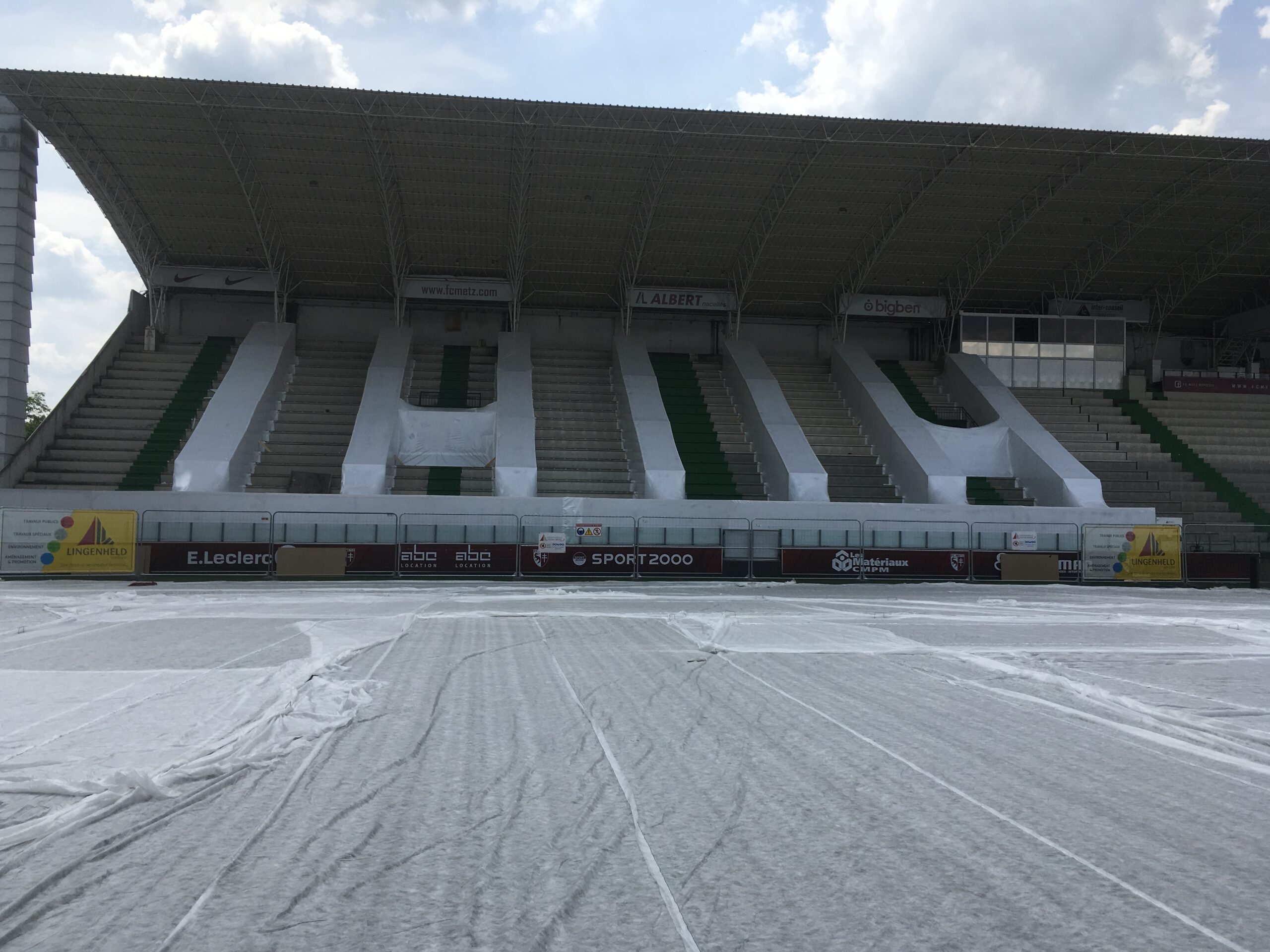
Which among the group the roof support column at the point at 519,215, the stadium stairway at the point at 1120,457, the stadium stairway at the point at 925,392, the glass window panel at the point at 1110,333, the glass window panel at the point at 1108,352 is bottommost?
the stadium stairway at the point at 1120,457

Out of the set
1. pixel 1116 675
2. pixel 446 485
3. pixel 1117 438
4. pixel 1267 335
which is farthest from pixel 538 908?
pixel 1267 335

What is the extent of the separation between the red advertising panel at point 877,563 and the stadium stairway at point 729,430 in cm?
714

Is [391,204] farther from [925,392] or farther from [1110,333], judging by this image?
[1110,333]

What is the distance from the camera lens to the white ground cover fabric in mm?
3889

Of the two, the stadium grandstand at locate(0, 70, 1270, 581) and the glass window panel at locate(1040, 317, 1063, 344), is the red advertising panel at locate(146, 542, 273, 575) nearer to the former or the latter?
the stadium grandstand at locate(0, 70, 1270, 581)

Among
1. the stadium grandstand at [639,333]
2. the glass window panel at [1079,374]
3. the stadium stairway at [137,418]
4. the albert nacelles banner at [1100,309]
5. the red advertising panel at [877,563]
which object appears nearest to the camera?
the red advertising panel at [877,563]

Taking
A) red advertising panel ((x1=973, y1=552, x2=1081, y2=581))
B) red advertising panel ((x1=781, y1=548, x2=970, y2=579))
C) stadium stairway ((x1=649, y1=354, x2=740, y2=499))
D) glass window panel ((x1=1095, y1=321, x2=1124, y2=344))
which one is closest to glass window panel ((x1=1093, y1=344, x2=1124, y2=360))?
glass window panel ((x1=1095, y1=321, x2=1124, y2=344))

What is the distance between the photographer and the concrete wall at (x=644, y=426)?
33.8m

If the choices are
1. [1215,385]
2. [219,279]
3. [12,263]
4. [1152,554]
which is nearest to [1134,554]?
[1152,554]

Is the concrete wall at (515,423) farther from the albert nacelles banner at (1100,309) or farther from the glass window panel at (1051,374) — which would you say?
the albert nacelles banner at (1100,309)

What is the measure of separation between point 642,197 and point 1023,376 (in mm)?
20726

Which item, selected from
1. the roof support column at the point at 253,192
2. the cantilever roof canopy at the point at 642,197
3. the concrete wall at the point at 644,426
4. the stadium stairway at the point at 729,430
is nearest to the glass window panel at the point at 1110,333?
the cantilever roof canopy at the point at 642,197

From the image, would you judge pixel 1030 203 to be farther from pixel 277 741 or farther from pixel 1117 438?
pixel 277 741

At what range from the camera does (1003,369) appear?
150ft
